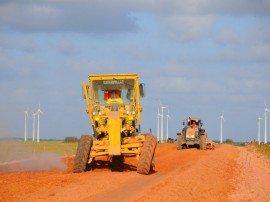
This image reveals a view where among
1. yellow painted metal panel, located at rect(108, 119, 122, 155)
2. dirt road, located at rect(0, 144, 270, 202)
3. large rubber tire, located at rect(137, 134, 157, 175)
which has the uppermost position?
yellow painted metal panel, located at rect(108, 119, 122, 155)

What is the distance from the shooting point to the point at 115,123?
24156mm

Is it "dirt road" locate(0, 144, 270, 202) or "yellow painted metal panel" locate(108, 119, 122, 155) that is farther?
"yellow painted metal panel" locate(108, 119, 122, 155)

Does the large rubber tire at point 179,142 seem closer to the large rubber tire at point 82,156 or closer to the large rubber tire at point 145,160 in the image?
the large rubber tire at point 145,160

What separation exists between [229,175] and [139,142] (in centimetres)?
387

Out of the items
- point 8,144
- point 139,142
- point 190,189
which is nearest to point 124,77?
point 139,142

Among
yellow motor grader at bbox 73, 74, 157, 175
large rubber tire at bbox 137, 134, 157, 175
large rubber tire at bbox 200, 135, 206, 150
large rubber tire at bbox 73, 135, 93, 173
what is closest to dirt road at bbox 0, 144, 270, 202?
large rubber tire at bbox 137, 134, 157, 175

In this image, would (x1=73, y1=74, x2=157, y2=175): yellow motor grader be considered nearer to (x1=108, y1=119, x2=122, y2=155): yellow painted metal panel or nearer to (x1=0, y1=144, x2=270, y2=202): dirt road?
(x1=108, y1=119, x2=122, y2=155): yellow painted metal panel

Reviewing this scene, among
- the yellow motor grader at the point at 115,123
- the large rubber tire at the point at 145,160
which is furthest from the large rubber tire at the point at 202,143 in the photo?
the large rubber tire at the point at 145,160

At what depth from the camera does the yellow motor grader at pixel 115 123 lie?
23875 mm

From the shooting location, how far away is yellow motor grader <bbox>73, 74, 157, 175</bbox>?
2388 centimetres

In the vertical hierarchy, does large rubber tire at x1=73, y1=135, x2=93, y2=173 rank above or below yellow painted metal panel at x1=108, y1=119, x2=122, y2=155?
below

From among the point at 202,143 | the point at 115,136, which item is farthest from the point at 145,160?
the point at 202,143

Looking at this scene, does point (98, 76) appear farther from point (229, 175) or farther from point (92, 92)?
point (229, 175)

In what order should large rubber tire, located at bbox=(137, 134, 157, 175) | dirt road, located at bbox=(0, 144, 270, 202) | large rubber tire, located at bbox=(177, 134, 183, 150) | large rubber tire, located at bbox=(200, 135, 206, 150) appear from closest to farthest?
dirt road, located at bbox=(0, 144, 270, 202), large rubber tire, located at bbox=(137, 134, 157, 175), large rubber tire, located at bbox=(200, 135, 206, 150), large rubber tire, located at bbox=(177, 134, 183, 150)
